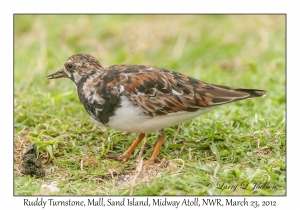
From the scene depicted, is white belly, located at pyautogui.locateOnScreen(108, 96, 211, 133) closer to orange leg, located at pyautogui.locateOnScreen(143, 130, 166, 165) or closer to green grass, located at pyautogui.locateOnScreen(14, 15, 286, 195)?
orange leg, located at pyautogui.locateOnScreen(143, 130, 166, 165)

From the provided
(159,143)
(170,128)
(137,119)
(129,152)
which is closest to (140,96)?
(137,119)

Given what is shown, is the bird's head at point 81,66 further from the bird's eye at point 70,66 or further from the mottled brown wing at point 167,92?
the mottled brown wing at point 167,92

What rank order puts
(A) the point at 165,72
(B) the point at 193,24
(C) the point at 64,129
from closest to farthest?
(A) the point at 165,72 < (C) the point at 64,129 < (B) the point at 193,24

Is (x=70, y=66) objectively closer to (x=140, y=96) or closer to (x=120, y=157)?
(x=140, y=96)

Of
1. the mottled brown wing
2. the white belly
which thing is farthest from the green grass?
the mottled brown wing

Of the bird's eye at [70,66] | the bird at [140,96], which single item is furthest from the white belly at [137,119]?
the bird's eye at [70,66]

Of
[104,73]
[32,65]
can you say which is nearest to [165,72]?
[104,73]
